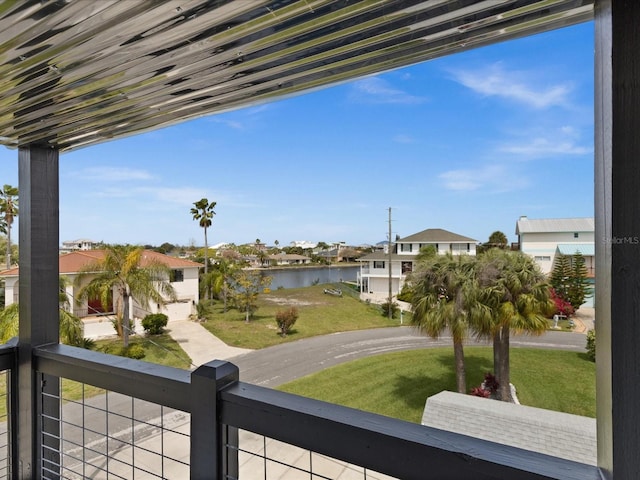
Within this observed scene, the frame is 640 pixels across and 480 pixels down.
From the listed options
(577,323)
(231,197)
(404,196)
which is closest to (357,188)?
(404,196)

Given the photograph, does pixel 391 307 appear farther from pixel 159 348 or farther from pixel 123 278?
pixel 123 278

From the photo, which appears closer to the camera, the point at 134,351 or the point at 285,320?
the point at 134,351

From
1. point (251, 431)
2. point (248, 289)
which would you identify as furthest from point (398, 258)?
point (251, 431)

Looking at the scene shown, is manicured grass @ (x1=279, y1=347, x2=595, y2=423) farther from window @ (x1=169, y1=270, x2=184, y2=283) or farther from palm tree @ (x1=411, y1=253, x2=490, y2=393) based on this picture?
window @ (x1=169, y1=270, x2=184, y2=283)

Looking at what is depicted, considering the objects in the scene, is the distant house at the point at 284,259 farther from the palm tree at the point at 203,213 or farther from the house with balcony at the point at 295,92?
the house with balcony at the point at 295,92

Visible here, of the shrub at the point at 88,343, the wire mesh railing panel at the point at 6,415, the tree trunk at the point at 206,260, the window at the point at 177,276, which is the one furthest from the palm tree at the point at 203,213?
the wire mesh railing panel at the point at 6,415

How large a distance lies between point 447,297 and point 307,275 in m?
5.42

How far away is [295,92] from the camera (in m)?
0.86

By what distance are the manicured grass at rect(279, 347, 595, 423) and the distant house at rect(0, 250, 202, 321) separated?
12.3 ft

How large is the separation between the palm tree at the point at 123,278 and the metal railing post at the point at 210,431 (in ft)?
25.0

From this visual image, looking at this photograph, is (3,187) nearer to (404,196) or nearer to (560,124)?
(404,196)

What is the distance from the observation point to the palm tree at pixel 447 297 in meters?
7.04

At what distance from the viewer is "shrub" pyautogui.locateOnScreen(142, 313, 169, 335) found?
895cm

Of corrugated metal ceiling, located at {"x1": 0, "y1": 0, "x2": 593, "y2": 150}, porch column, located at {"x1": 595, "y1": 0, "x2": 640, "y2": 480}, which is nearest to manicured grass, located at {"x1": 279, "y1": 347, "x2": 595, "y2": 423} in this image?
corrugated metal ceiling, located at {"x1": 0, "y1": 0, "x2": 593, "y2": 150}
